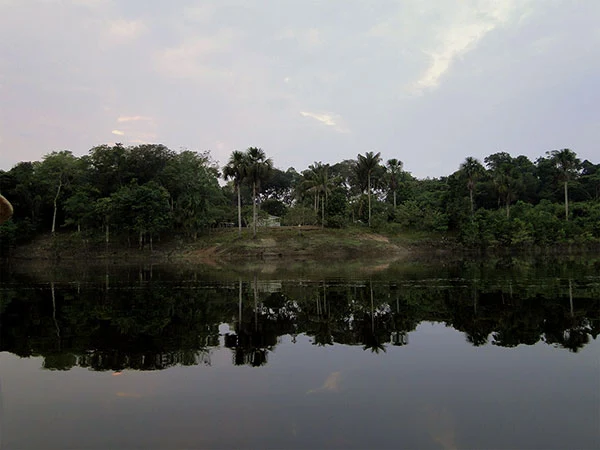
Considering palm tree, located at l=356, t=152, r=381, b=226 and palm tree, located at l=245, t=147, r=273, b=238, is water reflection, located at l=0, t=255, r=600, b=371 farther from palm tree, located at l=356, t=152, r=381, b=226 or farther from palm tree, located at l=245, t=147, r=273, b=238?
palm tree, located at l=356, t=152, r=381, b=226

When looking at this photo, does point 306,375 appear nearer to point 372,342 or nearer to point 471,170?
point 372,342

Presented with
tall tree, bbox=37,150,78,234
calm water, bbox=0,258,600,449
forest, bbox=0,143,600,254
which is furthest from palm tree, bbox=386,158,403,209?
calm water, bbox=0,258,600,449

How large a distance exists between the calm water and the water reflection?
96mm

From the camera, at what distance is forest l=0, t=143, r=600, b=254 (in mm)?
63719

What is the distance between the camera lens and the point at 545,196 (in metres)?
96.4

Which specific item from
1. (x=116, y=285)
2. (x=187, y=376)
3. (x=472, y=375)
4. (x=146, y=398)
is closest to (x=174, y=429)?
(x=146, y=398)

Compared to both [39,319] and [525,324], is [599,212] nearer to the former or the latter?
[525,324]

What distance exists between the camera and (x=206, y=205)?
67875mm

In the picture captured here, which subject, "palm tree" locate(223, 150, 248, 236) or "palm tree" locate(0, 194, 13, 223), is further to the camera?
"palm tree" locate(223, 150, 248, 236)

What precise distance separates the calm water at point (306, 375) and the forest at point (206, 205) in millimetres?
47483

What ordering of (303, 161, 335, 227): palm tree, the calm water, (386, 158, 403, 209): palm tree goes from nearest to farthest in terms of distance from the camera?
the calm water → (303, 161, 335, 227): palm tree → (386, 158, 403, 209): palm tree

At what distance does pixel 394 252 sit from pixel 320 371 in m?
55.1

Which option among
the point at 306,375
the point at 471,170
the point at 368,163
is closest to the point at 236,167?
the point at 368,163

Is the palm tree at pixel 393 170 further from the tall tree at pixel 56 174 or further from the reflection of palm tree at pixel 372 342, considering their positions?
the reflection of palm tree at pixel 372 342
